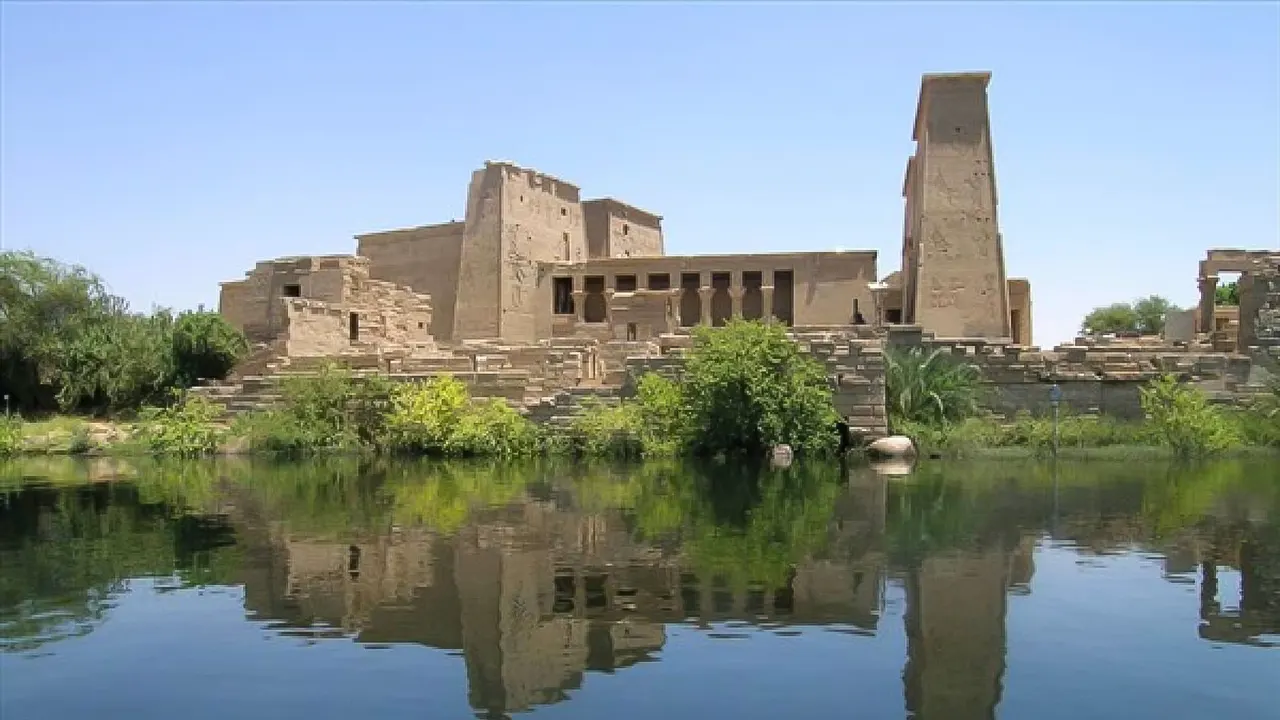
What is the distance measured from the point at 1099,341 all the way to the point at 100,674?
20762 mm

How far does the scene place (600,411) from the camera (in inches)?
764

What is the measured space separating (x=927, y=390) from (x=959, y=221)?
6685 mm

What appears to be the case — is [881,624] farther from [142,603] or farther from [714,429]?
[714,429]

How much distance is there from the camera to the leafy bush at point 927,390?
1898 cm

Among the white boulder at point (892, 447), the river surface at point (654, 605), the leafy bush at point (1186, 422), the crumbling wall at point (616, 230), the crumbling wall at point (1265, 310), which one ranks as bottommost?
the river surface at point (654, 605)

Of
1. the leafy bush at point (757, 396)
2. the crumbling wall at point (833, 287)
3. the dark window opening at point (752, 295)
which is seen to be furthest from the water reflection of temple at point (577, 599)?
the dark window opening at point (752, 295)

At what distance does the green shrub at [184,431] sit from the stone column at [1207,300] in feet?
78.2

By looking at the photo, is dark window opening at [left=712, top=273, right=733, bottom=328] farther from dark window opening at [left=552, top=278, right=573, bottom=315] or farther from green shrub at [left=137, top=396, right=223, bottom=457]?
green shrub at [left=137, top=396, right=223, bottom=457]

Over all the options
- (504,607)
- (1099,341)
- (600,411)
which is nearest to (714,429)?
(600,411)

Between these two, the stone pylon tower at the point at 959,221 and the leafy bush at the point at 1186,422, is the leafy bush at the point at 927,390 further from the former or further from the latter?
the stone pylon tower at the point at 959,221

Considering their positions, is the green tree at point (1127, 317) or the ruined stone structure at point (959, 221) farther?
the green tree at point (1127, 317)

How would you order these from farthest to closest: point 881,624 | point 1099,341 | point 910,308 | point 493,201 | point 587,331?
point 493,201 → point 587,331 → point 910,308 → point 1099,341 → point 881,624

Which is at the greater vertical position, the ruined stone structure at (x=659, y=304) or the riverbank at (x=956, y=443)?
the ruined stone structure at (x=659, y=304)

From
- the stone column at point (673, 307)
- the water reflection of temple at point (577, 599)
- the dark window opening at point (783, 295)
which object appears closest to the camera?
the water reflection of temple at point (577, 599)
